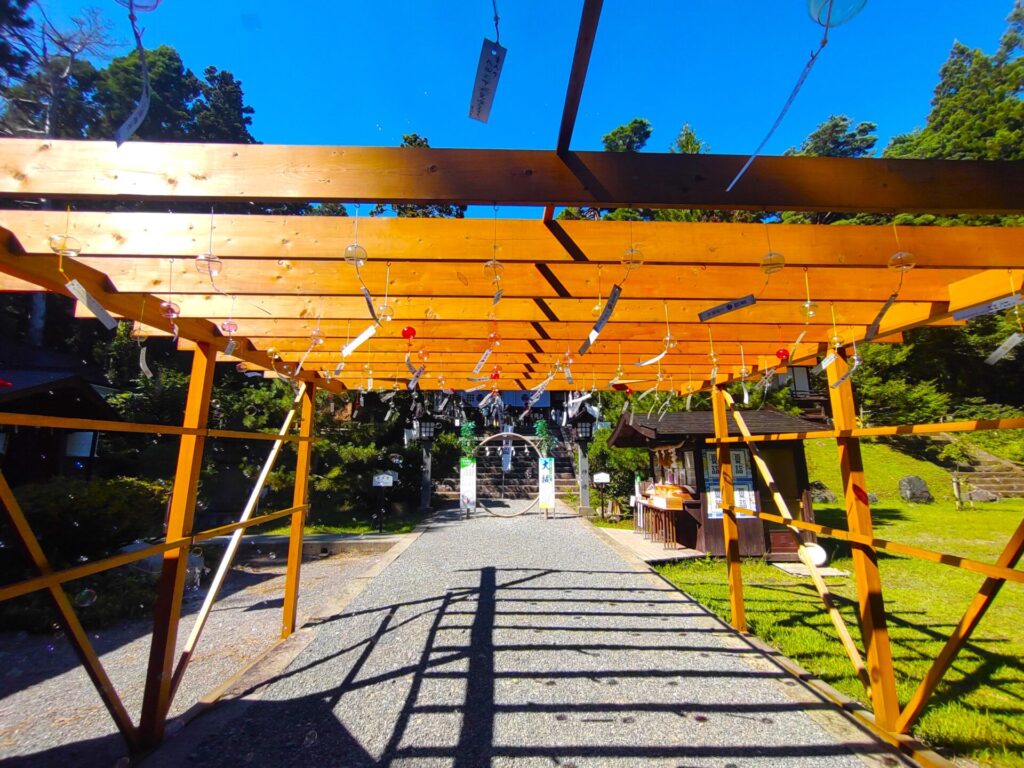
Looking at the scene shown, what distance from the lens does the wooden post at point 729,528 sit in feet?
13.2

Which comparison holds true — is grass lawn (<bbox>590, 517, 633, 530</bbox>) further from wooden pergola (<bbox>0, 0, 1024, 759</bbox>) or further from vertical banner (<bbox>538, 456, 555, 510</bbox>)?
wooden pergola (<bbox>0, 0, 1024, 759</bbox>)

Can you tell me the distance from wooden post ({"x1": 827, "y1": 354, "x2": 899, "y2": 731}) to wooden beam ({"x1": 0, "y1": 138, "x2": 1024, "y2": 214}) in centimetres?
146

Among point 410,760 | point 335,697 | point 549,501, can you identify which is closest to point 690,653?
point 410,760

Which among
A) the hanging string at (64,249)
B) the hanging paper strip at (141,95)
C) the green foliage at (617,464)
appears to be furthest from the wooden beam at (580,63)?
the green foliage at (617,464)

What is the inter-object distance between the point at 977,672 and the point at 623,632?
2.49m

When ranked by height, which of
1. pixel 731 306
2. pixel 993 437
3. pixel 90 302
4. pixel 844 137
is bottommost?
pixel 90 302

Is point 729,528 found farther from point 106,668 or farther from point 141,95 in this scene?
point 106,668

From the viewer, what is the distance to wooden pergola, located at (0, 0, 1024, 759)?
164 centimetres

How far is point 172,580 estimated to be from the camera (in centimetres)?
254

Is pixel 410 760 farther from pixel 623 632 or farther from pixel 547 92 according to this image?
pixel 547 92

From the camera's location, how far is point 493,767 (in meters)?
2.19

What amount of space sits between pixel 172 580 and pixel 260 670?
47.4 inches

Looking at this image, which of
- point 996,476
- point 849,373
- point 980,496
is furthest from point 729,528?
point 996,476

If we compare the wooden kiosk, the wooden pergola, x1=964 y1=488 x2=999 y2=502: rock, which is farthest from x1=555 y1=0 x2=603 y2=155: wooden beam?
x1=964 y1=488 x2=999 y2=502: rock
